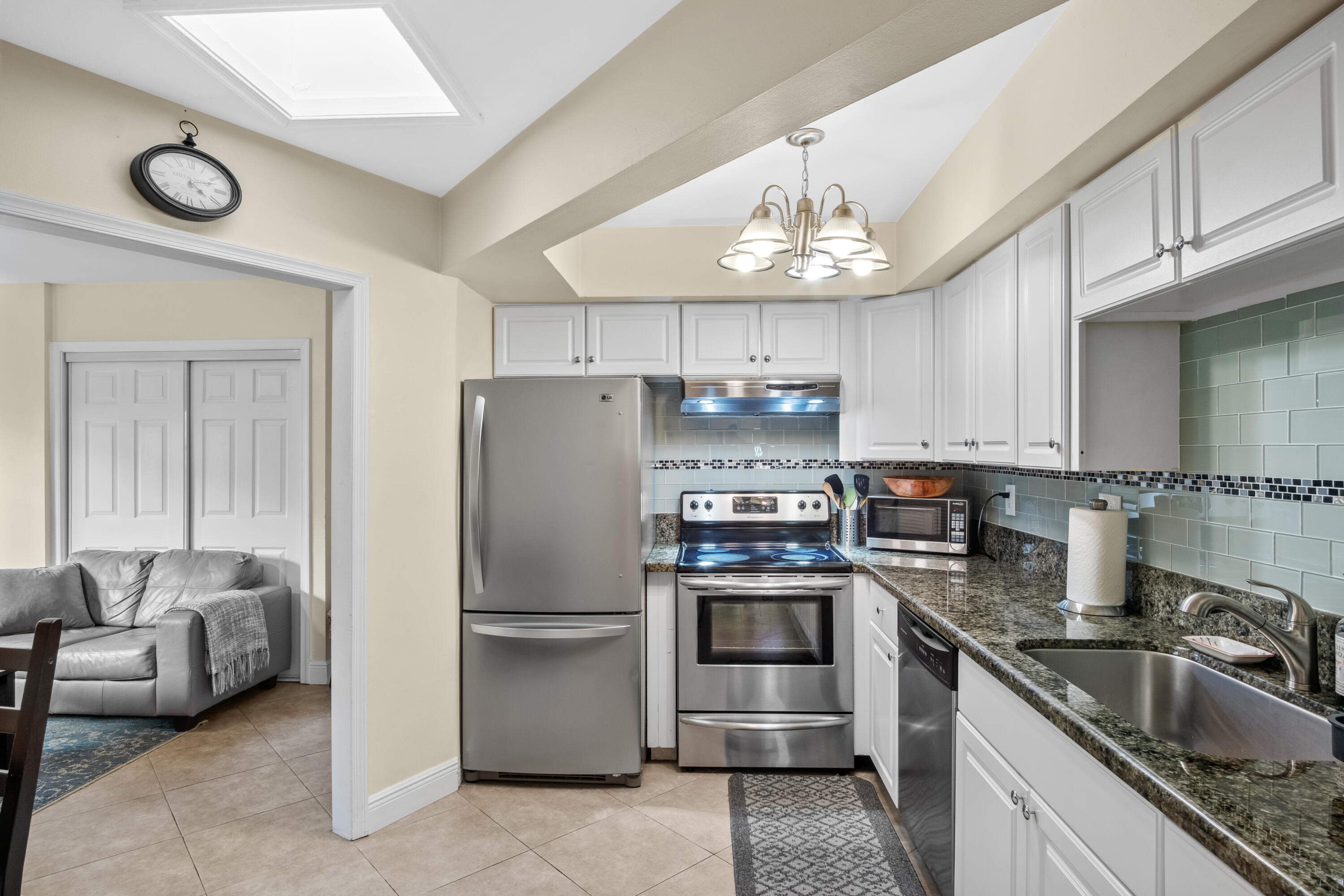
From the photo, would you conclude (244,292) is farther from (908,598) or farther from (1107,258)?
(1107,258)

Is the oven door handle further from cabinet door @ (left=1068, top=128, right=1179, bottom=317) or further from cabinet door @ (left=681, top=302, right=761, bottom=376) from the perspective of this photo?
Answer: cabinet door @ (left=1068, top=128, right=1179, bottom=317)

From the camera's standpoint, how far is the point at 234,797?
106 inches

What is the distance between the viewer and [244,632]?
11.5 feet

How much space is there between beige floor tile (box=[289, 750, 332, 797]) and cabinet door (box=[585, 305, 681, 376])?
6.81ft

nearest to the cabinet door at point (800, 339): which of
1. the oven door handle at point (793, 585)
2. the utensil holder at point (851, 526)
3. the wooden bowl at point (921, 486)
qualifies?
the wooden bowl at point (921, 486)

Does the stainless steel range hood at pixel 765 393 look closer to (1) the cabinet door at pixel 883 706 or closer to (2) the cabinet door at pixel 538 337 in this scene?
(2) the cabinet door at pixel 538 337

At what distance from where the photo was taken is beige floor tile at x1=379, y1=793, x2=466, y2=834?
8.25ft

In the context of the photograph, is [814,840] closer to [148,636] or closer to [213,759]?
[213,759]

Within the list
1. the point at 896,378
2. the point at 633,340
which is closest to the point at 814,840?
the point at 896,378

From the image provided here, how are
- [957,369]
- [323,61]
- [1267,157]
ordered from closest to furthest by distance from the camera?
[1267,157] < [323,61] < [957,369]

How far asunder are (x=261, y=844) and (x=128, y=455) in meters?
2.86

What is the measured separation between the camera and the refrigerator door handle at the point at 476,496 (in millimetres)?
2766

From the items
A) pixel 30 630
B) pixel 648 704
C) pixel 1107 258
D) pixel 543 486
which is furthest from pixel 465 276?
pixel 30 630

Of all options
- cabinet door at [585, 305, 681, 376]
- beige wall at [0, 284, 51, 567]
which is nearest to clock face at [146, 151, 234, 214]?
cabinet door at [585, 305, 681, 376]
